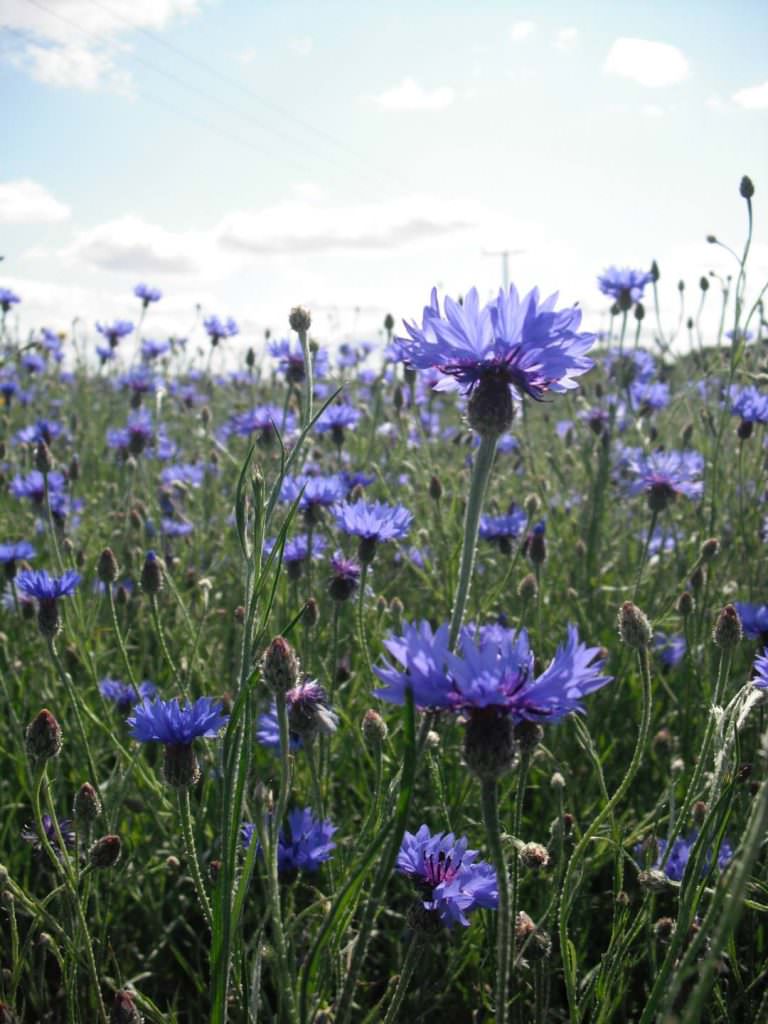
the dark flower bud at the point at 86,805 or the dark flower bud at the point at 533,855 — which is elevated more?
the dark flower bud at the point at 533,855

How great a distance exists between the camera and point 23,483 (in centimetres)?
346

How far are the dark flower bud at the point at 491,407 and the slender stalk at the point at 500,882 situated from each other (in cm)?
45

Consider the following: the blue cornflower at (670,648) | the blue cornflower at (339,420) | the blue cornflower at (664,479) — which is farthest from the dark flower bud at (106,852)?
the blue cornflower at (339,420)

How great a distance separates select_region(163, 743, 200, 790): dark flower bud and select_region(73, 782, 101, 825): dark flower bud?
5.7 inches

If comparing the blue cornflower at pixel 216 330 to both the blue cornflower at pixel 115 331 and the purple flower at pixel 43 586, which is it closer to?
the blue cornflower at pixel 115 331

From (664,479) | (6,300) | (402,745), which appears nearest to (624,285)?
(664,479)

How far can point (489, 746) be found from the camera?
0.90 meters

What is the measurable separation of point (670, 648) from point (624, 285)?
1623mm

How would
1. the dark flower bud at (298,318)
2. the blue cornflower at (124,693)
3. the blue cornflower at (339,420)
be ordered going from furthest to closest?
the blue cornflower at (339,420)
the blue cornflower at (124,693)
the dark flower bud at (298,318)

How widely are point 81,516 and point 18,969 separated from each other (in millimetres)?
3311

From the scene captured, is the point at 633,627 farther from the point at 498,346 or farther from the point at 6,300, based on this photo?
the point at 6,300

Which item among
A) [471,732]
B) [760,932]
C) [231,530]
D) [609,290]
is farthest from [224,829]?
[609,290]

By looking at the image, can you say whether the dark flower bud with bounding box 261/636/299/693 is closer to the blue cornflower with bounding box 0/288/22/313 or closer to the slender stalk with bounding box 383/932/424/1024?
the slender stalk with bounding box 383/932/424/1024

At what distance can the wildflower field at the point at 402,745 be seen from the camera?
1.08 meters
